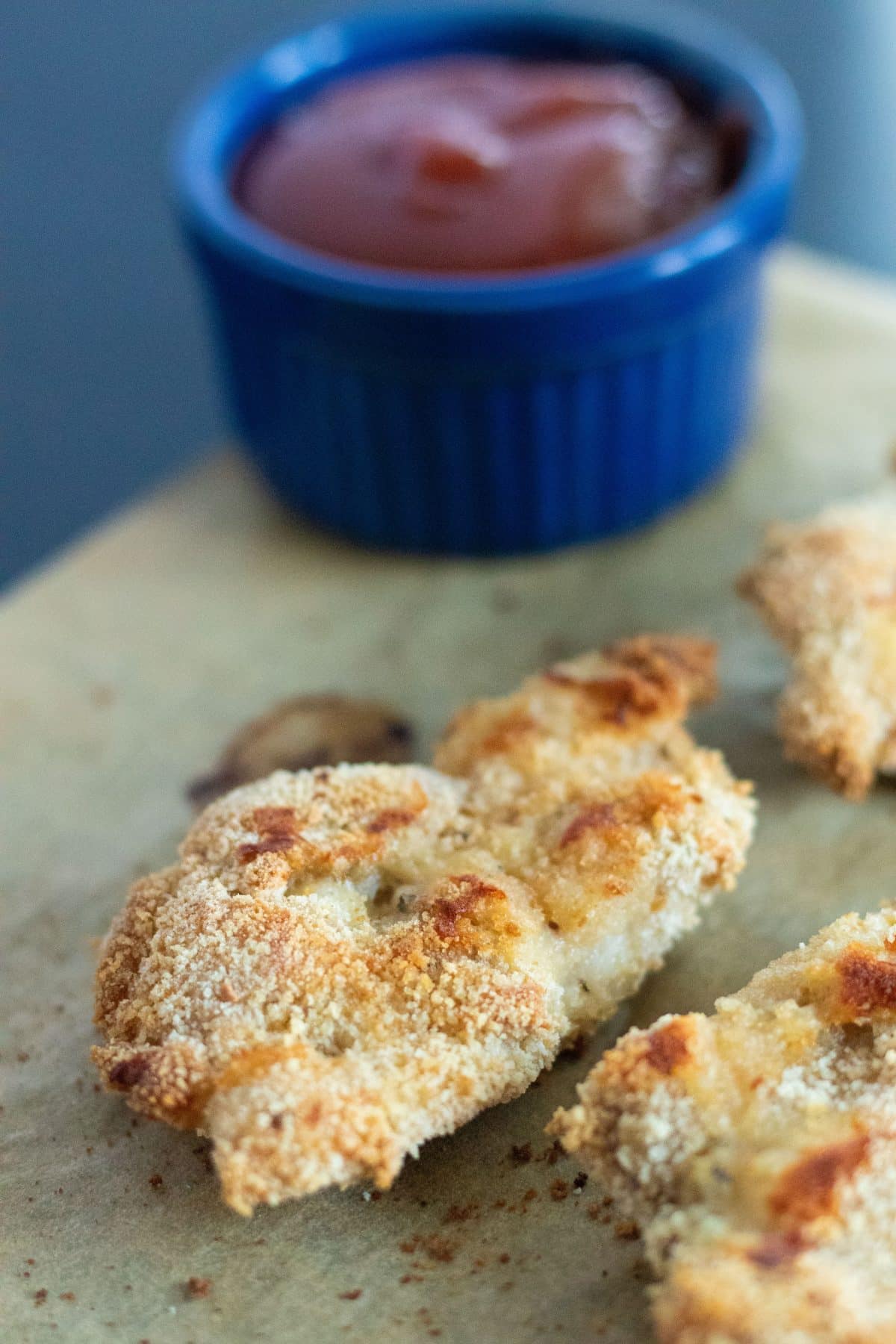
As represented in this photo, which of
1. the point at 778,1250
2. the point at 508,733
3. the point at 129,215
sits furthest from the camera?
the point at 129,215

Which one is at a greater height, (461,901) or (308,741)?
(461,901)

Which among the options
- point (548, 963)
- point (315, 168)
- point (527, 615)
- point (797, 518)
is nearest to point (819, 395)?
point (797, 518)

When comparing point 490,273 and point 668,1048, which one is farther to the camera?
point 490,273

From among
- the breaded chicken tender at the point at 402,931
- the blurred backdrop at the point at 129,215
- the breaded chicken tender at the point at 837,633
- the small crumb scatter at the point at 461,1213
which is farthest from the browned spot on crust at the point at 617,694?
the blurred backdrop at the point at 129,215

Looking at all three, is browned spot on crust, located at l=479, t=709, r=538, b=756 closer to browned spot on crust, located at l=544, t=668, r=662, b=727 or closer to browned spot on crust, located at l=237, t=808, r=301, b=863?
browned spot on crust, located at l=544, t=668, r=662, b=727

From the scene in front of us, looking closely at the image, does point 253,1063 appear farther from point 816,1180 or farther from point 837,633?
point 837,633

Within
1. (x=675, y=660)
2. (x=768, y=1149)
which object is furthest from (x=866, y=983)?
(x=675, y=660)

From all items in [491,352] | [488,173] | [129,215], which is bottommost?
[129,215]

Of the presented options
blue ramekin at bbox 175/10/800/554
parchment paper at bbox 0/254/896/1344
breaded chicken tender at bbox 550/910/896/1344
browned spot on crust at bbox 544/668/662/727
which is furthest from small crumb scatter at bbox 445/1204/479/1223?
blue ramekin at bbox 175/10/800/554
